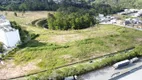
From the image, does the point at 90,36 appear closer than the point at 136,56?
No

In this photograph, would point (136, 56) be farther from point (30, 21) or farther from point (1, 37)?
point (30, 21)

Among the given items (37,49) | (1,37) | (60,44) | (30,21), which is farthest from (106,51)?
(30,21)

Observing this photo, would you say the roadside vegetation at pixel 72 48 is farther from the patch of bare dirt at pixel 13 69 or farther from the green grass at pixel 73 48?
the patch of bare dirt at pixel 13 69

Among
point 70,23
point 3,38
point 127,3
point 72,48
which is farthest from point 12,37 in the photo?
point 127,3

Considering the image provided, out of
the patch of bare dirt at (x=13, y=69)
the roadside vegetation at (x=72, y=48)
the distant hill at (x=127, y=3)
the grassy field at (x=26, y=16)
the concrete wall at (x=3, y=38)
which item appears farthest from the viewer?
the distant hill at (x=127, y=3)

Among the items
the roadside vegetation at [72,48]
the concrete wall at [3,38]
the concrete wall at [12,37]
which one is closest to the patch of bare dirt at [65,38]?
the roadside vegetation at [72,48]
